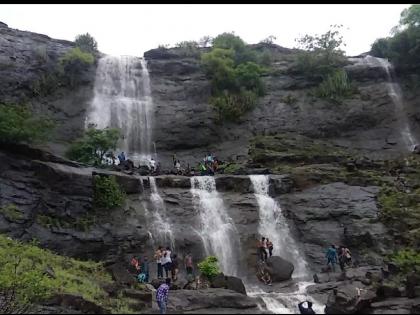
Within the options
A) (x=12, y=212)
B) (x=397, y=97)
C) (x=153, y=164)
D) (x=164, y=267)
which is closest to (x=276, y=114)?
(x=397, y=97)

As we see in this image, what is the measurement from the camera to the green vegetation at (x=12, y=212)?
20.5 meters

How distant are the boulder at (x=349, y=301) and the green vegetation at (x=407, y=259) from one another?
15.5 feet

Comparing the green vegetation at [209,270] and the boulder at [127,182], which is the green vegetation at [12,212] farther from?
the green vegetation at [209,270]

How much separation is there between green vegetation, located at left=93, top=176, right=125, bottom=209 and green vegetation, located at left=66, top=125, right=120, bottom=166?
4.26m

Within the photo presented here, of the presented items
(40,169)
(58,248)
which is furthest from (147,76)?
(58,248)

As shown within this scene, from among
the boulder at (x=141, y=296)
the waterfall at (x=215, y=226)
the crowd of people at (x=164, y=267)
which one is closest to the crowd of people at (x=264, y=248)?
the waterfall at (x=215, y=226)

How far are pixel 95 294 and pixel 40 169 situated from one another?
35.3 ft

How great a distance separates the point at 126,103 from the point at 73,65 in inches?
208

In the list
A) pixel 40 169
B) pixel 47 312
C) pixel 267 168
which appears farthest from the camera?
pixel 267 168

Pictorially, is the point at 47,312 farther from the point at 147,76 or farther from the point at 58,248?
the point at 147,76

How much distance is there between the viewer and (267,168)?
94.4ft

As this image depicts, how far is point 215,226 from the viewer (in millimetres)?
23859

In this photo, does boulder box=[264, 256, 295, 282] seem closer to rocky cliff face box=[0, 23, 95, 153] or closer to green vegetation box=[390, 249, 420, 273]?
green vegetation box=[390, 249, 420, 273]

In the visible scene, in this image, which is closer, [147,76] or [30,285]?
[30,285]
